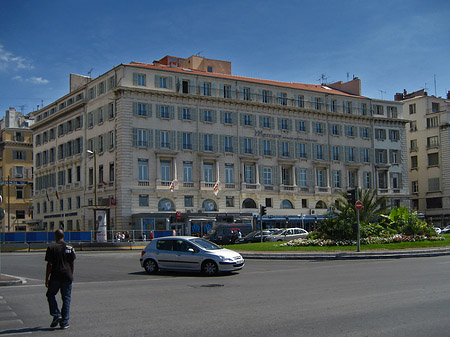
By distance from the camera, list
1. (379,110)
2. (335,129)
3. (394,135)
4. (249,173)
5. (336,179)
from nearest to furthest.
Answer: (249,173) → (336,179) → (335,129) → (379,110) → (394,135)

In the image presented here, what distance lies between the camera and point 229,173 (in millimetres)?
59688

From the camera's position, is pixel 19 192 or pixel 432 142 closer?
pixel 432 142

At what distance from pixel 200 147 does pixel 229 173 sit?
171 inches

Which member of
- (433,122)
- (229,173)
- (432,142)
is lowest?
(229,173)

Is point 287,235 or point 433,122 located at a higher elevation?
point 433,122

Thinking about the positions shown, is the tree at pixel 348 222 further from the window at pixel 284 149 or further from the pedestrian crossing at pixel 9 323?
the window at pixel 284 149

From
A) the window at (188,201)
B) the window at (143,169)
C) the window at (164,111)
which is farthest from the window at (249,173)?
the window at (143,169)

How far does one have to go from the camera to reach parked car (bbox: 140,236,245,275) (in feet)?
63.7

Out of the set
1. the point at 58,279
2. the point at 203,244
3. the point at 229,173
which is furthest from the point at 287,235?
the point at 58,279

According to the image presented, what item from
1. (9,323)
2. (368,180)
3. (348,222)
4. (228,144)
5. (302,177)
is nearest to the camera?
(9,323)

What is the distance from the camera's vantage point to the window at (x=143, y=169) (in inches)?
2156

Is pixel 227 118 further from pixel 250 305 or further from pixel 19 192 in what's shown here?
→ pixel 250 305

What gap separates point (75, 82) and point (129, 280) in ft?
174

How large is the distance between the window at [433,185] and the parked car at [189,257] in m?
65.0
